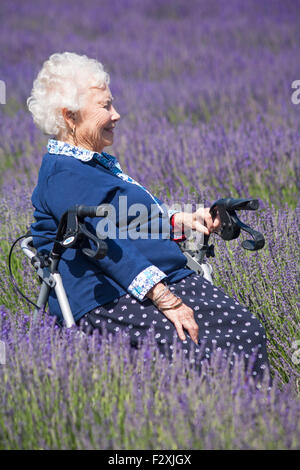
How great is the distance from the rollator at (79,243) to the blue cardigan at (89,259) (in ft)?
0.23

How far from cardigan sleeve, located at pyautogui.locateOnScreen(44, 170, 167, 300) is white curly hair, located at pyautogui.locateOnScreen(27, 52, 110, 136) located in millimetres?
266

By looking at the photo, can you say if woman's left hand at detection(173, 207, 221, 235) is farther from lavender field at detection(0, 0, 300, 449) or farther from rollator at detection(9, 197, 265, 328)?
lavender field at detection(0, 0, 300, 449)

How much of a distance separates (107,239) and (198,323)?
46cm

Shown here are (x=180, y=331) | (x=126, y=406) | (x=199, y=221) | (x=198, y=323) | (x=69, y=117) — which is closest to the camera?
(x=126, y=406)

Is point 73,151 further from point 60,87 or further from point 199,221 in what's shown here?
point 199,221

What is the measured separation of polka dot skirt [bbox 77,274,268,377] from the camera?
6.72 feet

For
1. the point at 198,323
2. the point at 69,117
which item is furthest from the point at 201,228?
the point at 69,117

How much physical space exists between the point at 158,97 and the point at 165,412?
5310 mm

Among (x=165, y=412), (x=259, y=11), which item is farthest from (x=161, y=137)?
(x=259, y=11)

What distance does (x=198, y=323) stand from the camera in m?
2.11

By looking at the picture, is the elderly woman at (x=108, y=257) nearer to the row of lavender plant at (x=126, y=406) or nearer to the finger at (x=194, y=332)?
the finger at (x=194, y=332)

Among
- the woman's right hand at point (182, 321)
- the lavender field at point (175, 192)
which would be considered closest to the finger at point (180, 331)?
the woman's right hand at point (182, 321)

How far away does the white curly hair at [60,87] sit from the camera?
86.8 inches

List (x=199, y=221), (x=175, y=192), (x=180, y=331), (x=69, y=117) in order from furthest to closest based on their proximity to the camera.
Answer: (x=175, y=192)
(x=199, y=221)
(x=69, y=117)
(x=180, y=331)
